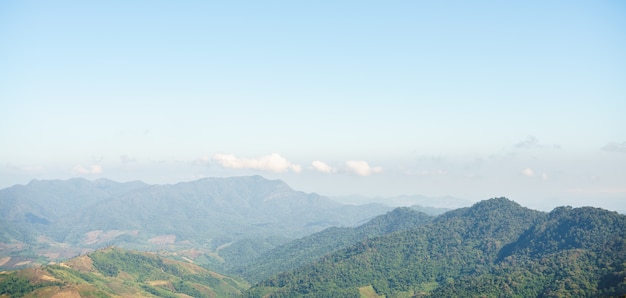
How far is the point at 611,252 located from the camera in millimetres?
179875

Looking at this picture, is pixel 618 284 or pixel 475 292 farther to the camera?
pixel 475 292

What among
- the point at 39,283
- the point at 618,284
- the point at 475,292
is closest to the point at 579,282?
the point at 618,284

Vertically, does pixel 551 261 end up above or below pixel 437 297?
above

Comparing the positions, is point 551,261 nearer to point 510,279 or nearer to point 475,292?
point 510,279

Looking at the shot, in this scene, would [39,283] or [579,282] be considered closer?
[579,282]

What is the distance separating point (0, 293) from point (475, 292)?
190818 millimetres

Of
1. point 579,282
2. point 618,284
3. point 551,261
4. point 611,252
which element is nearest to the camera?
point 618,284

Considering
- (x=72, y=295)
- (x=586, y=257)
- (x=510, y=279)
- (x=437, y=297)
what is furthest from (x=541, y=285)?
(x=72, y=295)

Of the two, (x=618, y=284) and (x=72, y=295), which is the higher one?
(x=618, y=284)

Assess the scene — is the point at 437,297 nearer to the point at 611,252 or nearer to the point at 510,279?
the point at 510,279

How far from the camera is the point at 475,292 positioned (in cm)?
18275

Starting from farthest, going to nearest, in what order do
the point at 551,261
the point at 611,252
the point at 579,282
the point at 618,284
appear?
the point at 551,261 → the point at 611,252 → the point at 579,282 → the point at 618,284

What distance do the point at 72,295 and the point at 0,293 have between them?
28.3 m

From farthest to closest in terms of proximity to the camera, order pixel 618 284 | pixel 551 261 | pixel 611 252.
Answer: pixel 551 261 < pixel 611 252 < pixel 618 284
